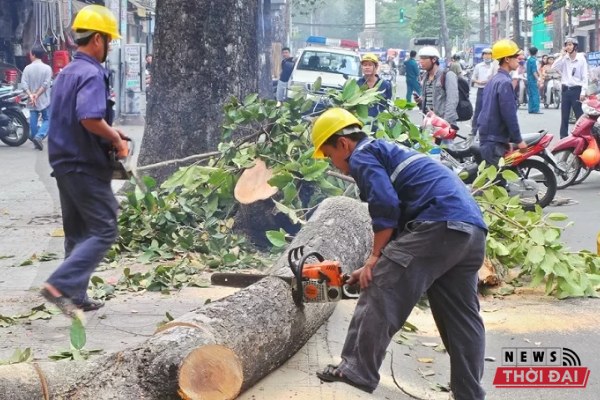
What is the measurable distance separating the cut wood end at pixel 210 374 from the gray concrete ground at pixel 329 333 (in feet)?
1.70

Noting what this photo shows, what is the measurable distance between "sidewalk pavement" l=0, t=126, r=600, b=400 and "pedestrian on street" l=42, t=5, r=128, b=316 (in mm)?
332

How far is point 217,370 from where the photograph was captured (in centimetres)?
415

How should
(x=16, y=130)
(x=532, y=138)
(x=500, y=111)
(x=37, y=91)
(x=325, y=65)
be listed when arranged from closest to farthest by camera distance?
(x=500, y=111), (x=532, y=138), (x=37, y=91), (x=16, y=130), (x=325, y=65)

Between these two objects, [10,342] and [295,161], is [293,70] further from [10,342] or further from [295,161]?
[10,342]

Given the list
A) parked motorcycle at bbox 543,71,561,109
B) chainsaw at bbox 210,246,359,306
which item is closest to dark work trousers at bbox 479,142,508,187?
chainsaw at bbox 210,246,359,306

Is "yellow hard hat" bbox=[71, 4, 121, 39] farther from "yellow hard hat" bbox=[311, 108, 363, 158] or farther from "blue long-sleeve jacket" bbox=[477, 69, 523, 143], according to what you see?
"blue long-sleeve jacket" bbox=[477, 69, 523, 143]

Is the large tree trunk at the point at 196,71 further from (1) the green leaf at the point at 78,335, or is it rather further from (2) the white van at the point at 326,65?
(2) the white van at the point at 326,65

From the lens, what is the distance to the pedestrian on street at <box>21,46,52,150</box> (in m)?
17.2

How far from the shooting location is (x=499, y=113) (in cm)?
989

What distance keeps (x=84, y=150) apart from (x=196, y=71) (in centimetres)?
459

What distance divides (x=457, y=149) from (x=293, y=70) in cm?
1252

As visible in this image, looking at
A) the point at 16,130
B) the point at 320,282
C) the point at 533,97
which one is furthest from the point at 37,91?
the point at 533,97

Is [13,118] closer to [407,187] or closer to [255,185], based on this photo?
[255,185]

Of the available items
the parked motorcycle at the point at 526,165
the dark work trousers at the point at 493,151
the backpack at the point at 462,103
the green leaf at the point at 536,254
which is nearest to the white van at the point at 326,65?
the backpack at the point at 462,103
